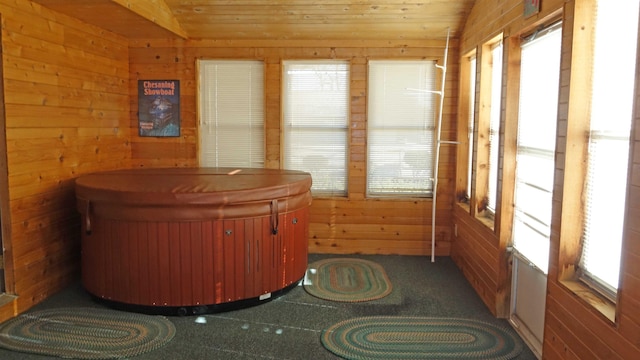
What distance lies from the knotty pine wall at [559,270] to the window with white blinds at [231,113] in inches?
88.0

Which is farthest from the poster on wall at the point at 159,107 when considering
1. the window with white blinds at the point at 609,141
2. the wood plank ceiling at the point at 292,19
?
the window with white blinds at the point at 609,141

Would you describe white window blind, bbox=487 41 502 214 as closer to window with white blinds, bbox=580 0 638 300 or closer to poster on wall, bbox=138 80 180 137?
window with white blinds, bbox=580 0 638 300

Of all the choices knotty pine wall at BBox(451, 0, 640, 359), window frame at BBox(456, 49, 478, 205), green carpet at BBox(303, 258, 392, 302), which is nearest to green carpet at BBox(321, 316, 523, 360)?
knotty pine wall at BBox(451, 0, 640, 359)

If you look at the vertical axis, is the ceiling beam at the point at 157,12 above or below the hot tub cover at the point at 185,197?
above

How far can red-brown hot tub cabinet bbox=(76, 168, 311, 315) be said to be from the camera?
142 inches

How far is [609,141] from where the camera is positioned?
240 centimetres

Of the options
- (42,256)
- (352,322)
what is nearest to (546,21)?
(352,322)

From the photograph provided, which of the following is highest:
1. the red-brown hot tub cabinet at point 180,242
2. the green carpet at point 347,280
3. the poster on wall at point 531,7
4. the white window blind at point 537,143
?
the poster on wall at point 531,7

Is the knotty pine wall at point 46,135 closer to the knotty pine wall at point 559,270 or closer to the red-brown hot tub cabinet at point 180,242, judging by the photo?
the red-brown hot tub cabinet at point 180,242

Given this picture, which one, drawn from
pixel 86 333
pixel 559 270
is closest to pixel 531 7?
pixel 559 270

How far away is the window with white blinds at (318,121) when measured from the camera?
5.42 metres

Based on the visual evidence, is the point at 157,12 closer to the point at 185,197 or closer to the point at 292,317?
the point at 185,197

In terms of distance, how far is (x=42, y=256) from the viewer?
13.2 feet

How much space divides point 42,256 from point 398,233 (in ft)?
10.7
